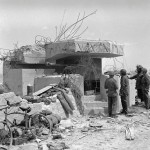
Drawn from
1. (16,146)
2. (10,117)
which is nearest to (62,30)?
(10,117)

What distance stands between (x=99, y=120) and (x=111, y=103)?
3.23 ft

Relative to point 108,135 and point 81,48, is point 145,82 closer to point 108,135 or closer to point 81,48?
point 81,48

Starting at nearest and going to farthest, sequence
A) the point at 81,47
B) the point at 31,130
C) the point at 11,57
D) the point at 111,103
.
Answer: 1. the point at 31,130
2. the point at 111,103
3. the point at 81,47
4. the point at 11,57

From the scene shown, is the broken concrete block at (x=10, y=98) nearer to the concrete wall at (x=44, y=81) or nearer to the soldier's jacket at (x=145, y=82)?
the concrete wall at (x=44, y=81)

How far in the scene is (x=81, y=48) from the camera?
440 inches

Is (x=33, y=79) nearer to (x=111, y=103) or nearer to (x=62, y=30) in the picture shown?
(x=62, y=30)

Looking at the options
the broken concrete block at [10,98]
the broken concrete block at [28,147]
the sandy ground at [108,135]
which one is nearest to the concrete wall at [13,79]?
the sandy ground at [108,135]

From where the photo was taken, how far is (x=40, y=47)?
42.1 feet

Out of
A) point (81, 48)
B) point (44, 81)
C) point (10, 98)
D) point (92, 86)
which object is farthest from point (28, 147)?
point (92, 86)

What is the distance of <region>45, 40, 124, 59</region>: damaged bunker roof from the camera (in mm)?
11141

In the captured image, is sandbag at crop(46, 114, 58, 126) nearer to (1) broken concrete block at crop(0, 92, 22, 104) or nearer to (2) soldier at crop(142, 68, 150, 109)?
(1) broken concrete block at crop(0, 92, 22, 104)

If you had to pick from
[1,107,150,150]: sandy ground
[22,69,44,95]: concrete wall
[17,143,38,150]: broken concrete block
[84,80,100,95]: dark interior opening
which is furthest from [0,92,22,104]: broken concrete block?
[84,80,100,95]: dark interior opening

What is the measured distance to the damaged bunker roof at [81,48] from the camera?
11.1 meters

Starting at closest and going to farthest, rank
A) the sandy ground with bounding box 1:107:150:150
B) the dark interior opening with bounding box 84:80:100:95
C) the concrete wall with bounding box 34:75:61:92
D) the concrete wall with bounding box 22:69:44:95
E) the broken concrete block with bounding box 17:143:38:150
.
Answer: the broken concrete block with bounding box 17:143:38:150, the sandy ground with bounding box 1:107:150:150, the concrete wall with bounding box 34:75:61:92, the concrete wall with bounding box 22:69:44:95, the dark interior opening with bounding box 84:80:100:95
